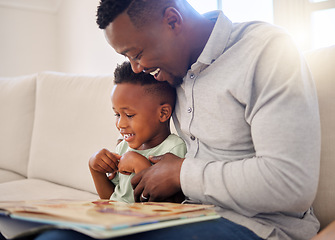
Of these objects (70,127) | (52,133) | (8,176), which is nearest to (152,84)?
(70,127)

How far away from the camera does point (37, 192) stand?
1.67 m

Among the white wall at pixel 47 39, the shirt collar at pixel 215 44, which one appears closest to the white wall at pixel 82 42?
the white wall at pixel 47 39

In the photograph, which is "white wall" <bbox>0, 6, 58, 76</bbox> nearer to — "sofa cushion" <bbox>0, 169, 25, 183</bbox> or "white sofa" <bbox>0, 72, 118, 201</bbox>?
"white sofa" <bbox>0, 72, 118, 201</bbox>

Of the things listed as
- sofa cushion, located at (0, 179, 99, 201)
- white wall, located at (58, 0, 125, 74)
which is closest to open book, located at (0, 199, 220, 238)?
sofa cushion, located at (0, 179, 99, 201)

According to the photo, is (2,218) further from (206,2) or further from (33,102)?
(206,2)

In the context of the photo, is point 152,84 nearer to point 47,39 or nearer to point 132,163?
point 132,163

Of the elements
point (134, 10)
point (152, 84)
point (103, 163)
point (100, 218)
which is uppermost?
point (134, 10)

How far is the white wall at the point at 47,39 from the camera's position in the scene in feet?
9.99

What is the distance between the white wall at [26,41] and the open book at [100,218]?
9.43 ft

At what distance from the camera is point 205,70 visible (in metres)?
0.95

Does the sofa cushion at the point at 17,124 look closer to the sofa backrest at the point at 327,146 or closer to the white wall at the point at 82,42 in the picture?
the white wall at the point at 82,42

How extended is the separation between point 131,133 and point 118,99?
0.36 feet

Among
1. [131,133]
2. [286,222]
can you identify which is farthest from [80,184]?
[286,222]

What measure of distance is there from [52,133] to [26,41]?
1.80 metres
